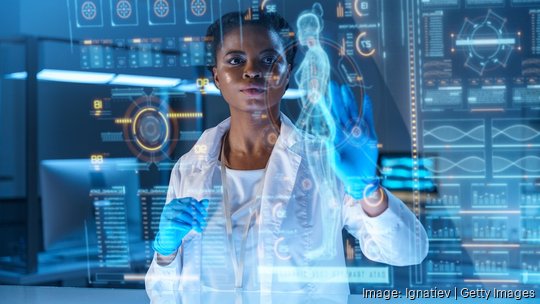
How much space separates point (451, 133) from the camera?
1214mm

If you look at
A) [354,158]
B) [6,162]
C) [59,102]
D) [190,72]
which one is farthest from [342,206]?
[6,162]

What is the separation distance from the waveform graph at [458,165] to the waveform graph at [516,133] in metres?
0.05

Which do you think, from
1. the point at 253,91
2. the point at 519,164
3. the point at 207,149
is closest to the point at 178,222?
the point at 207,149

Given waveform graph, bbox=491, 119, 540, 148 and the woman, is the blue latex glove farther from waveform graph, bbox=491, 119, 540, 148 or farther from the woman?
waveform graph, bbox=491, 119, 540, 148

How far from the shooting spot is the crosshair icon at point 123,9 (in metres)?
1.31

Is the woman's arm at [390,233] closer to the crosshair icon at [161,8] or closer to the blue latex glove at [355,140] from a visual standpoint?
the blue latex glove at [355,140]

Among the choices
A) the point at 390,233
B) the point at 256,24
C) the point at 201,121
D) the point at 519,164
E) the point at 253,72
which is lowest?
the point at 390,233

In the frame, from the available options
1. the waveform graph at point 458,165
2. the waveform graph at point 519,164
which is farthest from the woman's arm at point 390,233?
the waveform graph at point 519,164

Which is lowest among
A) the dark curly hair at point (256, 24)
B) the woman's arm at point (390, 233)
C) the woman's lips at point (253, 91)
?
the woman's arm at point (390, 233)

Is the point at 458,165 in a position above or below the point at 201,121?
below

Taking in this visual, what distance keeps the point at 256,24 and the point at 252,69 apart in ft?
0.33

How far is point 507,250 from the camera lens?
3.97ft

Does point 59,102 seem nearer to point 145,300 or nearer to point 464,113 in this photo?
point 145,300

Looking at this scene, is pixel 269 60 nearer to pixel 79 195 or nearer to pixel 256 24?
pixel 256 24
